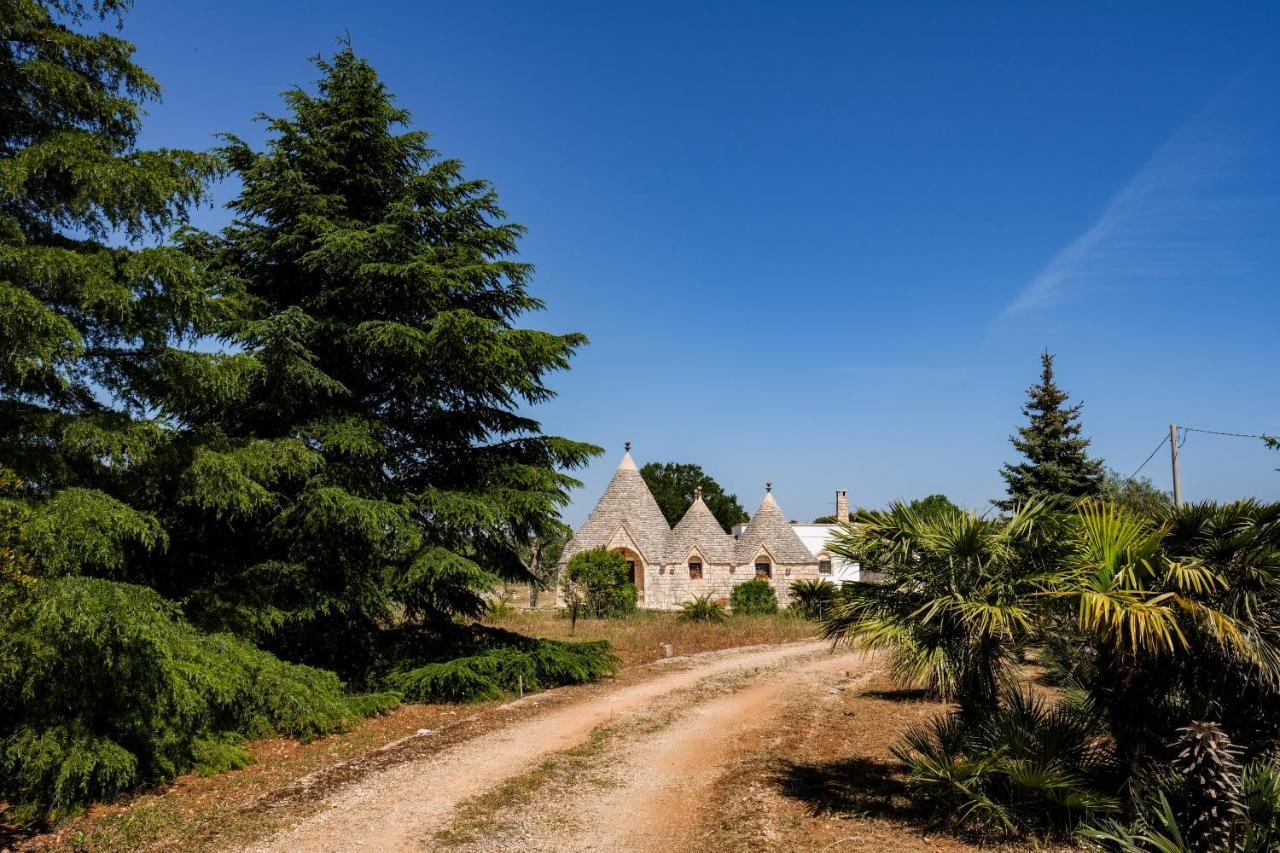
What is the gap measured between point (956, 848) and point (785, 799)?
215 centimetres

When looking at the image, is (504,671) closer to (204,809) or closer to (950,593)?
(204,809)

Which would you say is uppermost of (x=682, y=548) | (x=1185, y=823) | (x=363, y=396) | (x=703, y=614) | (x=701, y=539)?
(x=363, y=396)

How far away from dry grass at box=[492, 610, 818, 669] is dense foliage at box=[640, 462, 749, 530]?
96.8 ft

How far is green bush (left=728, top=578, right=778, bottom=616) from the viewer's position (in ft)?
108

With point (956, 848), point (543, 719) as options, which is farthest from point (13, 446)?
point (956, 848)

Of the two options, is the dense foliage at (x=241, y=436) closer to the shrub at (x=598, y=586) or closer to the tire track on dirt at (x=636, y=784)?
the tire track on dirt at (x=636, y=784)

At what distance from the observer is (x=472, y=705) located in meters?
13.9

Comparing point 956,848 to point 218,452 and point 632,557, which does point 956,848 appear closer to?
point 218,452

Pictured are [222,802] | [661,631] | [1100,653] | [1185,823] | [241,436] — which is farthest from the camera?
[661,631]

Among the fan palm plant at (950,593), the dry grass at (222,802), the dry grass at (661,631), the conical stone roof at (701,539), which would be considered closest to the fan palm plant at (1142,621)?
the fan palm plant at (950,593)

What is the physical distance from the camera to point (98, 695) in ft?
26.1

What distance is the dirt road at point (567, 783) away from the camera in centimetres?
743

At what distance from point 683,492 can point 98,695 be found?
55.0m

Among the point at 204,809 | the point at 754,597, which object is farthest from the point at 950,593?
the point at 754,597
